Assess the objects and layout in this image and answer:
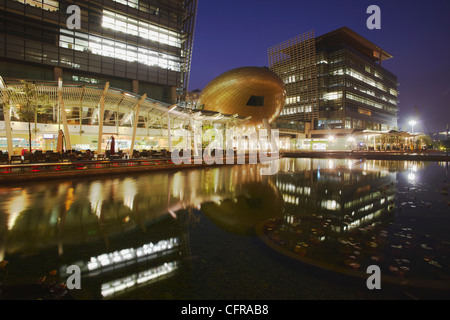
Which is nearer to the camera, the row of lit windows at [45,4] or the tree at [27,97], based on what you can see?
the tree at [27,97]

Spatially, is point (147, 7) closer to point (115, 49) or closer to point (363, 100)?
point (115, 49)

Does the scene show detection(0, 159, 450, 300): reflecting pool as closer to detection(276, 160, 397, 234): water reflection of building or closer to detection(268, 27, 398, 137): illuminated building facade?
detection(276, 160, 397, 234): water reflection of building

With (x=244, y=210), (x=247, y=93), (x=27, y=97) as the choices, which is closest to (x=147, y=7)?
(x=247, y=93)

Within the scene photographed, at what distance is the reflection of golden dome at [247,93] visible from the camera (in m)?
50.2

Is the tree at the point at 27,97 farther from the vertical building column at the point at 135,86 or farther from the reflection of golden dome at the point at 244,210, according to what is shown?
the vertical building column at the point at 135,86

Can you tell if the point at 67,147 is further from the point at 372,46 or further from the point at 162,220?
the point at 372,46

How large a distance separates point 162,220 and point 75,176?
1150 cm

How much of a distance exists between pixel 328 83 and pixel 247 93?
1896 inches

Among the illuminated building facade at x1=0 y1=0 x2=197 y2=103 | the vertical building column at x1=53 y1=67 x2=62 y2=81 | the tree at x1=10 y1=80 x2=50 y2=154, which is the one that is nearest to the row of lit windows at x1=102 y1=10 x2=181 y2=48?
the illuminated building facade at x1=0 y1=0 x2=197 y2=103

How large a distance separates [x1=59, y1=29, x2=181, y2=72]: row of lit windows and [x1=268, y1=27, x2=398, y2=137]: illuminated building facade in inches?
1564

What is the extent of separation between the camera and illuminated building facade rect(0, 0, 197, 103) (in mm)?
36656

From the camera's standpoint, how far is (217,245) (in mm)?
4523

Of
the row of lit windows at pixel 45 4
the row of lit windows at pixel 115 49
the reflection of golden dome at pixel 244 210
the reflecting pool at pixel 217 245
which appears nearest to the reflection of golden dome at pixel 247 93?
the row of lit windows at pixel 115 49

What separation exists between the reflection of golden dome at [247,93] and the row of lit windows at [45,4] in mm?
31460
